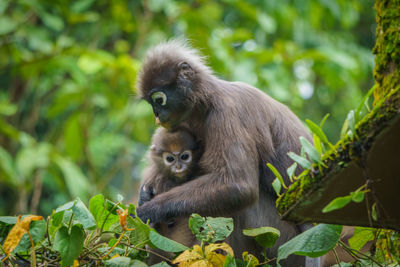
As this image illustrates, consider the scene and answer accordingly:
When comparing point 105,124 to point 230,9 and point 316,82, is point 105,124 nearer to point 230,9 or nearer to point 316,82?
point 230,9

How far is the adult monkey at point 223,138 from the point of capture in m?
4.04

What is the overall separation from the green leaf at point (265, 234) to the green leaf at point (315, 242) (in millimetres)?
308

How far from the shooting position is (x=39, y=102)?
410 inches

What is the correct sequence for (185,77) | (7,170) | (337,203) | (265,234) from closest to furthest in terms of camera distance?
(337,203) → (265,234) → (185,77) → (7,170)

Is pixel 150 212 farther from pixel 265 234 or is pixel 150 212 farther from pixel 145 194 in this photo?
pixel 265 234

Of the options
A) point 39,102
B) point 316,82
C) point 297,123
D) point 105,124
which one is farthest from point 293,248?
point 316,82

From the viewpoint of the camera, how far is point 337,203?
230 cm

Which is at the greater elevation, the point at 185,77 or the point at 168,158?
the point at 185,77

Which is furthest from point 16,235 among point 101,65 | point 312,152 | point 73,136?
point 73,136

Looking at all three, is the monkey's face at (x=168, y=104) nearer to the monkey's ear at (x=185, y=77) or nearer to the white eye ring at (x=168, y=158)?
the monkey's ear at (x=185, y=77)

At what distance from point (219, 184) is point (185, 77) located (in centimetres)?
124

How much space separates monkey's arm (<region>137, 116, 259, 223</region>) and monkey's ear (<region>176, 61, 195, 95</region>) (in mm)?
536

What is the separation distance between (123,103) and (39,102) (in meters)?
2.02

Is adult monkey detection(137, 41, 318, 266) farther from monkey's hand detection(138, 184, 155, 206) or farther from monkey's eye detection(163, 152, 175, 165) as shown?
monkey's hand detection(138, 184, 155, 206)
